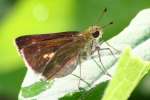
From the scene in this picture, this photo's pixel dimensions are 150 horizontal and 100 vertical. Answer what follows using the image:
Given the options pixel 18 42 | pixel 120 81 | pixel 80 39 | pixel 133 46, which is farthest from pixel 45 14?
pixel 120 81

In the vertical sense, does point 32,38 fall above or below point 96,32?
above

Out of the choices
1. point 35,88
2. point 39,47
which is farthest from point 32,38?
point 35,88

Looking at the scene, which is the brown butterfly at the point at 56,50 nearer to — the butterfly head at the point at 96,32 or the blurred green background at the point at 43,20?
the butterfly head at the point at 96,32

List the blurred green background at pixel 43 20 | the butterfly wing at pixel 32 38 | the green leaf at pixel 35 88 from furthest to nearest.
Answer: the blurred green background at pixel 43 20, the butterfly wing at pixel 32 38, the green leaf at pixel 35 88

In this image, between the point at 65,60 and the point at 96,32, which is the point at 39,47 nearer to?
the point at 65,60

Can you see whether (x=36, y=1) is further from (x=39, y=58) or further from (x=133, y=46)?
(x=133, y=46)

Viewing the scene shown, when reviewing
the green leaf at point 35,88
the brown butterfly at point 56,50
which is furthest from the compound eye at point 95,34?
the green leaf at point 35,88

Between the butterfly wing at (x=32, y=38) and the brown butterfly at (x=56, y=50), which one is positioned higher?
the butterfly wing at (x=32, y=38)
